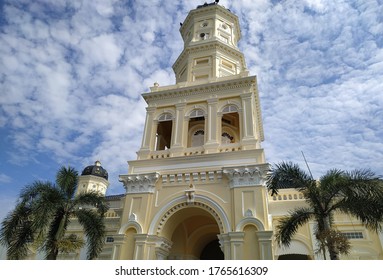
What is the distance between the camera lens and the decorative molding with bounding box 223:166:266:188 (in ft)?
49.0

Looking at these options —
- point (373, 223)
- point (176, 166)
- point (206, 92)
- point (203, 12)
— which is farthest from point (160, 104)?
point (373, 223)

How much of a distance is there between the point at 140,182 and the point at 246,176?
19.5 feet

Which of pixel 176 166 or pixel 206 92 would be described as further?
pixel 206 92

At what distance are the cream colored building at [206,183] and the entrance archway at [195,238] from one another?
6cm

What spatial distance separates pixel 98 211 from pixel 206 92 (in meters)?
9.88

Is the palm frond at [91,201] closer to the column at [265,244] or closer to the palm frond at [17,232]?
the palm frond at [17,232]

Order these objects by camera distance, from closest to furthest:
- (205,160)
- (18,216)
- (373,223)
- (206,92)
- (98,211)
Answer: (373,223), (18,216), (98,211), (205,160), (206,92)

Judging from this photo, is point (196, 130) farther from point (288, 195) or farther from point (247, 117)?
point (288, 195)

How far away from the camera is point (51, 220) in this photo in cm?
1411

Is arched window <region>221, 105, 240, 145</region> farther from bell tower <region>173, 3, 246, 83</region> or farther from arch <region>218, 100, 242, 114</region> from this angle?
bell tower <region>173, 3, 246, 83</region>

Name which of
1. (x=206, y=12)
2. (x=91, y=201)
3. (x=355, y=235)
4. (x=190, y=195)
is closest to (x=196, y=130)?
(x=190, y=195)

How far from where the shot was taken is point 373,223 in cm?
1126

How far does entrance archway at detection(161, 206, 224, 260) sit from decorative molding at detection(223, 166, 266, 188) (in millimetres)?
3229
